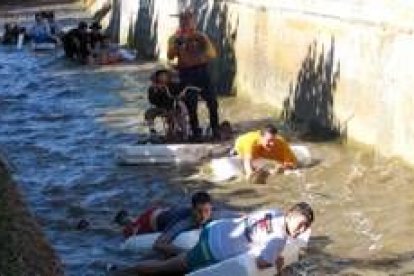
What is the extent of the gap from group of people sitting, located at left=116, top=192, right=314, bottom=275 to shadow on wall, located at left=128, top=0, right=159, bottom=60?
1643 cm

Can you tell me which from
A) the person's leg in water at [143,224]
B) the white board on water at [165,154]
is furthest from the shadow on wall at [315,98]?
the person's leg in water at [143,224]

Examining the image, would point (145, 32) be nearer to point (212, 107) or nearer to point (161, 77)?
point (212, 107)

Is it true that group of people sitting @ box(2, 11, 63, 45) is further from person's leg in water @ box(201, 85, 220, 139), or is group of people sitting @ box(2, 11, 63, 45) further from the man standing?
the man standing

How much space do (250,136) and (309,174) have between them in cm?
96

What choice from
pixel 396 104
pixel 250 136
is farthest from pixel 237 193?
pixel 396 104

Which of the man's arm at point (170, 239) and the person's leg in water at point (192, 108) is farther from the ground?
the person's leg in water at point (192, 108)

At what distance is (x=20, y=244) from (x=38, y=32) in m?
22.6

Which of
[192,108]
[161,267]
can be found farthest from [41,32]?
[161,267]

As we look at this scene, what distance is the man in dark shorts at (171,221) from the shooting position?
34.4 ft

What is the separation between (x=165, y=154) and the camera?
1520 centimetres

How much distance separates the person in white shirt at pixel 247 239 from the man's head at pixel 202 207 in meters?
0.42

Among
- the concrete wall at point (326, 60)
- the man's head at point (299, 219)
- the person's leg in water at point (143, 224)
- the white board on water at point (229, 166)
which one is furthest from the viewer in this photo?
the concrete wall at point (326, 60)

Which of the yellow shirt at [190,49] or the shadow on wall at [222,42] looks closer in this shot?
the yellow shirt at [190,49]

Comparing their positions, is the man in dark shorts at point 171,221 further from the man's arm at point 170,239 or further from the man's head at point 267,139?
the man's head at point 267,139
